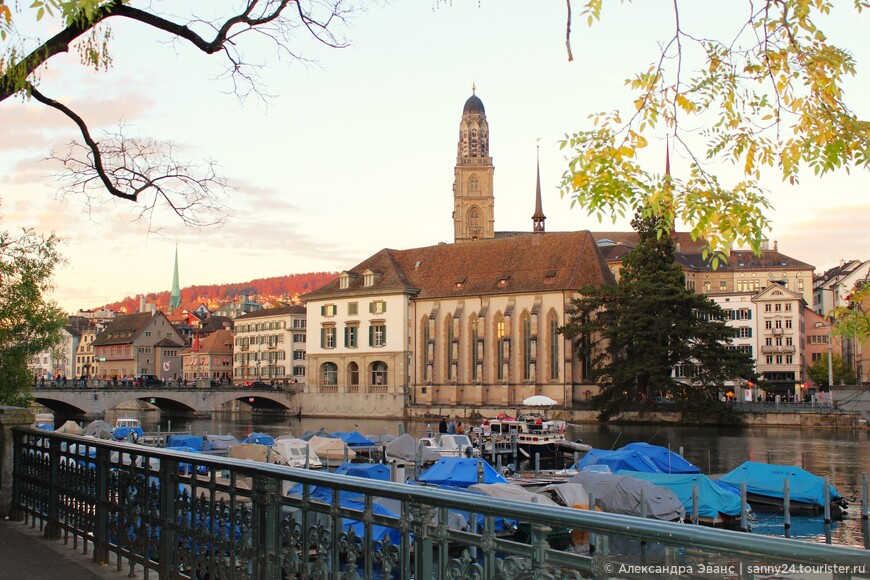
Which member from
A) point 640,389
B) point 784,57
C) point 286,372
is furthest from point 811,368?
point 784,57

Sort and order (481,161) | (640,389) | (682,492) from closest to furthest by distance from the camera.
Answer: (682,492), (640,389), (481,161)

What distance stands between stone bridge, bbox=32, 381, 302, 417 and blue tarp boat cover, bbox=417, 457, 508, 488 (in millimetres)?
56810

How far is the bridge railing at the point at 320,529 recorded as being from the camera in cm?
389

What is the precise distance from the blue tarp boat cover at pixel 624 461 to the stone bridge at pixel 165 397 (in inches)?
2230

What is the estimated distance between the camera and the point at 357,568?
583cm

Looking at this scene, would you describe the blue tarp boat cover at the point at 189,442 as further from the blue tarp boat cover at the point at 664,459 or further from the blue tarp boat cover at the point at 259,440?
the blue tarp boat cover at the point at 664,459

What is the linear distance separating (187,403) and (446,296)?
93.0 ft

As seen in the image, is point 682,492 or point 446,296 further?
point 446,296

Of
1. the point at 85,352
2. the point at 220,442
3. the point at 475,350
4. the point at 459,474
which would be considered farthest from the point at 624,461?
the point at 85,352

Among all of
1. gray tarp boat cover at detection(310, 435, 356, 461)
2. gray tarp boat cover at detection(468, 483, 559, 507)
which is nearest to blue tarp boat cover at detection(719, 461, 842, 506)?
gray tarp boat cover at detection(468, 483, 559, 507)

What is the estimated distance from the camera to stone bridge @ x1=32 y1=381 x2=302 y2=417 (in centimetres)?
8369

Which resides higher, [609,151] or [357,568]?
[609,151]

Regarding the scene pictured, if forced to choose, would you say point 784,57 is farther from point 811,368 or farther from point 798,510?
point 811,368

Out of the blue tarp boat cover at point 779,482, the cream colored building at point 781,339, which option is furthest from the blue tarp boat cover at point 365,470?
the cream colored building at point 781,339
